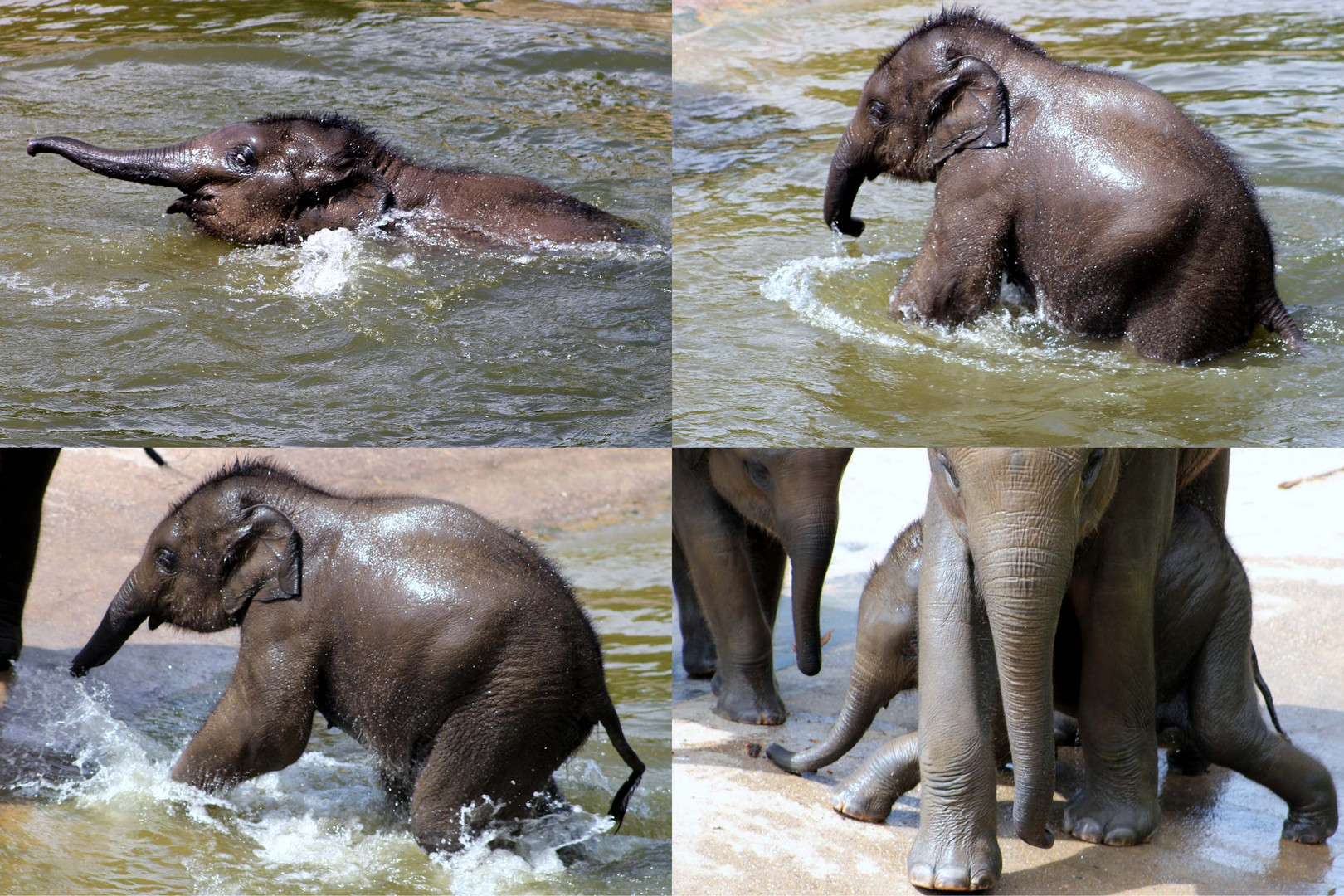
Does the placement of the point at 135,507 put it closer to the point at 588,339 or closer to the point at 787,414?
the point at 588,339

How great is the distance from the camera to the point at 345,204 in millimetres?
6500

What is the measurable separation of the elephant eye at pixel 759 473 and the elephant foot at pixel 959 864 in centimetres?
182

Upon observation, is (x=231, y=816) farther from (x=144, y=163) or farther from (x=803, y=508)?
(x=144, y=163)

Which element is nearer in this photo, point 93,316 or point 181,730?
point 181,730

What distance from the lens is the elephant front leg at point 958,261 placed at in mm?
5500

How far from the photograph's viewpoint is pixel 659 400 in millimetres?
5395

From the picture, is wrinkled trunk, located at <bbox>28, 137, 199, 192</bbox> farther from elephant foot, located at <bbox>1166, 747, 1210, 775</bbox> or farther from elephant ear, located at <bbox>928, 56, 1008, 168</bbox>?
elephant foot, located at <bbox>1166, 747, 1210, 775</bbox>

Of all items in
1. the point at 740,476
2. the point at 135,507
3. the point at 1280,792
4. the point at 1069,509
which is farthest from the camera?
the point at 135,507

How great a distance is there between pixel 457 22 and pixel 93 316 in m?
6.76

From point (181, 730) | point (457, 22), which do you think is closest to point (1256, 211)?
point (181, 730)

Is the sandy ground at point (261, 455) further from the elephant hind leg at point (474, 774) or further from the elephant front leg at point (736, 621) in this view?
the elephant hind leg at point (474, 774)

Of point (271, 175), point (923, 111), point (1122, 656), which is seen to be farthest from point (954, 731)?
point (271, 175)

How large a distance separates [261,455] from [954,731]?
3.92 meters

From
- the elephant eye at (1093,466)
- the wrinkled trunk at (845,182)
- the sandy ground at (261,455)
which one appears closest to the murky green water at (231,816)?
the sandy ground at (261,455)
